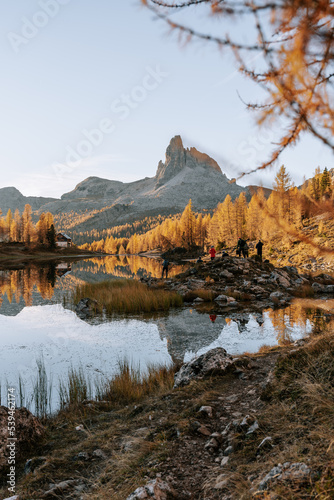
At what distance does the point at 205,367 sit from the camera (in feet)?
20.6

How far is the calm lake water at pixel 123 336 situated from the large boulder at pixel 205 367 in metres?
1.64

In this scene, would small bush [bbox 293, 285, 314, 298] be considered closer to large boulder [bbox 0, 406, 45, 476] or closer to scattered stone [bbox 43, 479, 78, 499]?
large boulder [bbox 0, 406, 45, 476]

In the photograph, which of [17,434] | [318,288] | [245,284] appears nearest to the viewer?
[17,434]

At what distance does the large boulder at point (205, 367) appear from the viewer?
6.12 metres

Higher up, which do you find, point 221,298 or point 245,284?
point 245,284

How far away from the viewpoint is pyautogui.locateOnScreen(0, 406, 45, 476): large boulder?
417cm

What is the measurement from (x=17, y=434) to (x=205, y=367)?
12.1ft

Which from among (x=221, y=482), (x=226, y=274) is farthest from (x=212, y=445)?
(x=226, y=274)

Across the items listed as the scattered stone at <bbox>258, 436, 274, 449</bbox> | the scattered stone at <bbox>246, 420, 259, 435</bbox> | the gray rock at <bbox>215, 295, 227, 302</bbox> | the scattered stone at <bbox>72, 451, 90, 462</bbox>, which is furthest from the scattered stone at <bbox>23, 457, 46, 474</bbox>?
the gray rock at <bbox>215, 295, 227, 302</bbox>

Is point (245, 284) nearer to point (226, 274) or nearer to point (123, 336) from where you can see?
point (226, 274)

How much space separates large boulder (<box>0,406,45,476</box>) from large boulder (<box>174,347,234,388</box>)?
2.75 m

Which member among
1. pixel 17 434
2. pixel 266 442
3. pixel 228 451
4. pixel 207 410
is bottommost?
pixel 17 434

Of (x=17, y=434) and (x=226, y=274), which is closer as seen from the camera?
(x=17, y=434)

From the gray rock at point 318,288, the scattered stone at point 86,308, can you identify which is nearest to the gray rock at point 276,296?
the gray rock at point 318,288
